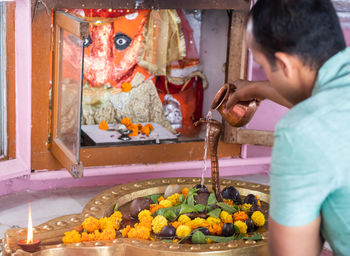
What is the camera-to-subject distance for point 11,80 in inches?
75.0

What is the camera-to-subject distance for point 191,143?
2.36 meters

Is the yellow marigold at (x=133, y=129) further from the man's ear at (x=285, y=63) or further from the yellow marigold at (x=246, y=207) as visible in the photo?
the man's ear at (x=285, y=63)

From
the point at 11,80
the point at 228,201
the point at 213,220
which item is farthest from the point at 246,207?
the point at 11,80

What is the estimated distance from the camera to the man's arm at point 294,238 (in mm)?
896

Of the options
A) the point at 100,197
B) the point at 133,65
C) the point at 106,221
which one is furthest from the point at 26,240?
the point at 133,65

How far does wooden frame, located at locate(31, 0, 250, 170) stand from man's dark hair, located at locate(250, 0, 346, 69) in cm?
118

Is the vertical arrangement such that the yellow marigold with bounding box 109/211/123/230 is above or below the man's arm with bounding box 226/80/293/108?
below

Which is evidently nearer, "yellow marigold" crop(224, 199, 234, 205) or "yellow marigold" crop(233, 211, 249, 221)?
"yellow marigold" crop(233, 211, 249, 221)

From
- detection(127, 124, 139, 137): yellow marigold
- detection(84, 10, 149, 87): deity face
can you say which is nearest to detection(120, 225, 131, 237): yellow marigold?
detection(127, 124, 139, 137): yellow marigold

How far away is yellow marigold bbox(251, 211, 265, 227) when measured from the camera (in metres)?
1.67

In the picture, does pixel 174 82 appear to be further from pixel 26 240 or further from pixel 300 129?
pixel 300 129

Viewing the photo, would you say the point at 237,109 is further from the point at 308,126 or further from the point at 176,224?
the point at 308,126

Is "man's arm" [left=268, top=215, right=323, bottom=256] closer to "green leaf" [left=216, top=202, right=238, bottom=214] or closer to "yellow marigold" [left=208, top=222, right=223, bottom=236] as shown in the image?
"yellow marigold" [left=208, top=222, right=223, bottom=236]

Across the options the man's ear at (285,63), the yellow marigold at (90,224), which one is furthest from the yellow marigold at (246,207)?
the man's ear at (285,63)
